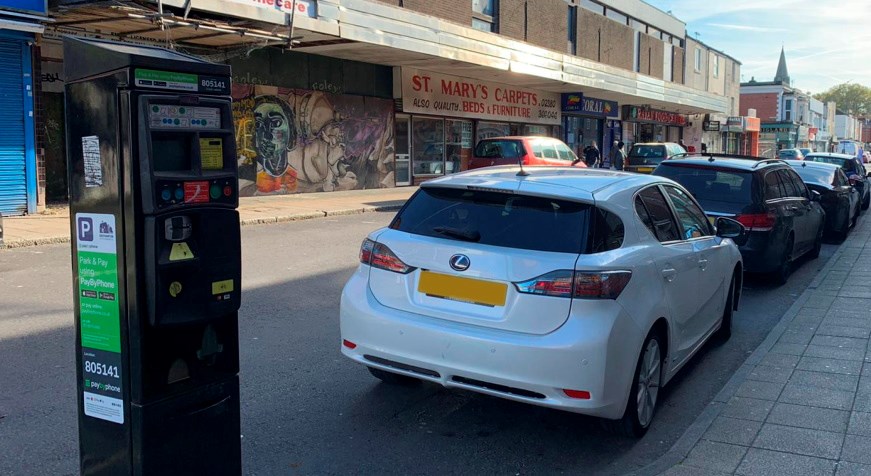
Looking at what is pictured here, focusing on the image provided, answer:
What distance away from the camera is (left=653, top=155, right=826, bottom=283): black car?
8.86 metres

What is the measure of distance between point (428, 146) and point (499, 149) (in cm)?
638

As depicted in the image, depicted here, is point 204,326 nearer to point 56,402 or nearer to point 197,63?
point 197,63

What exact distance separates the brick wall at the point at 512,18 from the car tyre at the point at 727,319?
21.0m

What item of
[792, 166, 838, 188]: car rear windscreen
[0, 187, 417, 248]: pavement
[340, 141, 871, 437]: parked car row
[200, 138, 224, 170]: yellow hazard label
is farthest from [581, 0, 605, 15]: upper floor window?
[200, 138, 224, 170]: yellow hazard label

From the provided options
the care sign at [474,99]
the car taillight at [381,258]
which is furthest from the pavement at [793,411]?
the care sign at [474,99]

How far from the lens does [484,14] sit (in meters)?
25.7

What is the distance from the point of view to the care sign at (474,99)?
23.8 m

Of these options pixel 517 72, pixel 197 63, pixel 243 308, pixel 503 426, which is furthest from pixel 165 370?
pixel 517 72

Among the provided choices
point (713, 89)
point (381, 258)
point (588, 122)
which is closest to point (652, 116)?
point (588, 122)

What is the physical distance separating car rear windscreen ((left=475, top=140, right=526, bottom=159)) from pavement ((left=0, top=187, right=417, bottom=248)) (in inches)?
96.8

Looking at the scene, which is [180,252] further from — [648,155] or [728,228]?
[648,155]

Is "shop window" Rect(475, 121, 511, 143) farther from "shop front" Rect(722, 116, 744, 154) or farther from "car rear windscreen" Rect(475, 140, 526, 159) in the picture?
"shop front" Rect(722, 116, 744, 154)

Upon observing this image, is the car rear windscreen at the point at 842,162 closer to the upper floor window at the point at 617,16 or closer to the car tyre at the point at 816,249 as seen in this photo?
the car tyre at the point at 816,249

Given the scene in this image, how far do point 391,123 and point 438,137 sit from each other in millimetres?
2706
